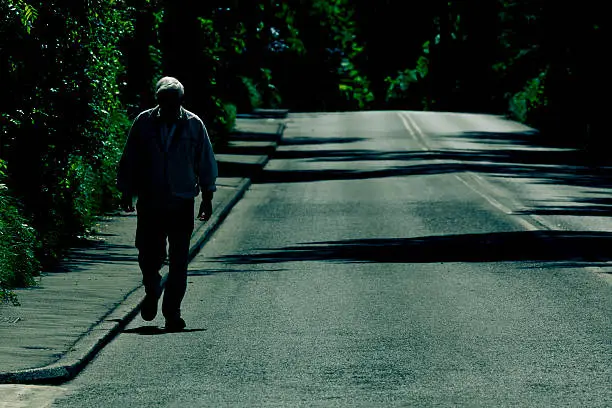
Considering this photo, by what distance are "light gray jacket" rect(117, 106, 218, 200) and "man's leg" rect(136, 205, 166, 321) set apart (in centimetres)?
20

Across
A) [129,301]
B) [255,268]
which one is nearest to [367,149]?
[255,268]

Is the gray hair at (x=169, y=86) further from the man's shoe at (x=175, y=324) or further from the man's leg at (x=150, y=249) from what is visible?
the man's shoe at (x=175, y=324)

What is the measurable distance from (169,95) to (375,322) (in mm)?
2501

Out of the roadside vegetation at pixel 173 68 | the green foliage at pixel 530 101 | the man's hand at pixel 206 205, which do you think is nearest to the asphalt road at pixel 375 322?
the man's hand at pixel 206 205

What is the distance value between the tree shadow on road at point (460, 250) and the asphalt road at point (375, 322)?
0.12ft

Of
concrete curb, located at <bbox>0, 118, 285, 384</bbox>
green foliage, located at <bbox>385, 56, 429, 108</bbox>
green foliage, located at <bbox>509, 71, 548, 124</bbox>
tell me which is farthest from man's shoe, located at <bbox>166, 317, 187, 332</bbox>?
green foliage, located at <bbox>385, 56, 429, 108</bbox>

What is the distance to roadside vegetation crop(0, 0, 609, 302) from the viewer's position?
16578 mm

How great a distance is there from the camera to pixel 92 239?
18953mm

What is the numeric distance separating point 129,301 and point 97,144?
5.29m

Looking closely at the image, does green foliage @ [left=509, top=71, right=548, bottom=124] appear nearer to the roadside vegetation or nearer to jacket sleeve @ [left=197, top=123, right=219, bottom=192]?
the roadside vegetation

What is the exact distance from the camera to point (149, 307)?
12.0 metres

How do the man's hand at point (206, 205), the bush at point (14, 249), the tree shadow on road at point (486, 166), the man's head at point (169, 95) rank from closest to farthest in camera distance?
1. the man's head at point (169, 95)
2. the man's hand at point (206, 205)
3. the bush at point (14, 249)
4. the tree shadow on road at point (486, 166)

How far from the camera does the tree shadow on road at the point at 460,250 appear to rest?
1711 centimetres

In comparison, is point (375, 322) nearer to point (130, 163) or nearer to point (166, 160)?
point (166, 160)
